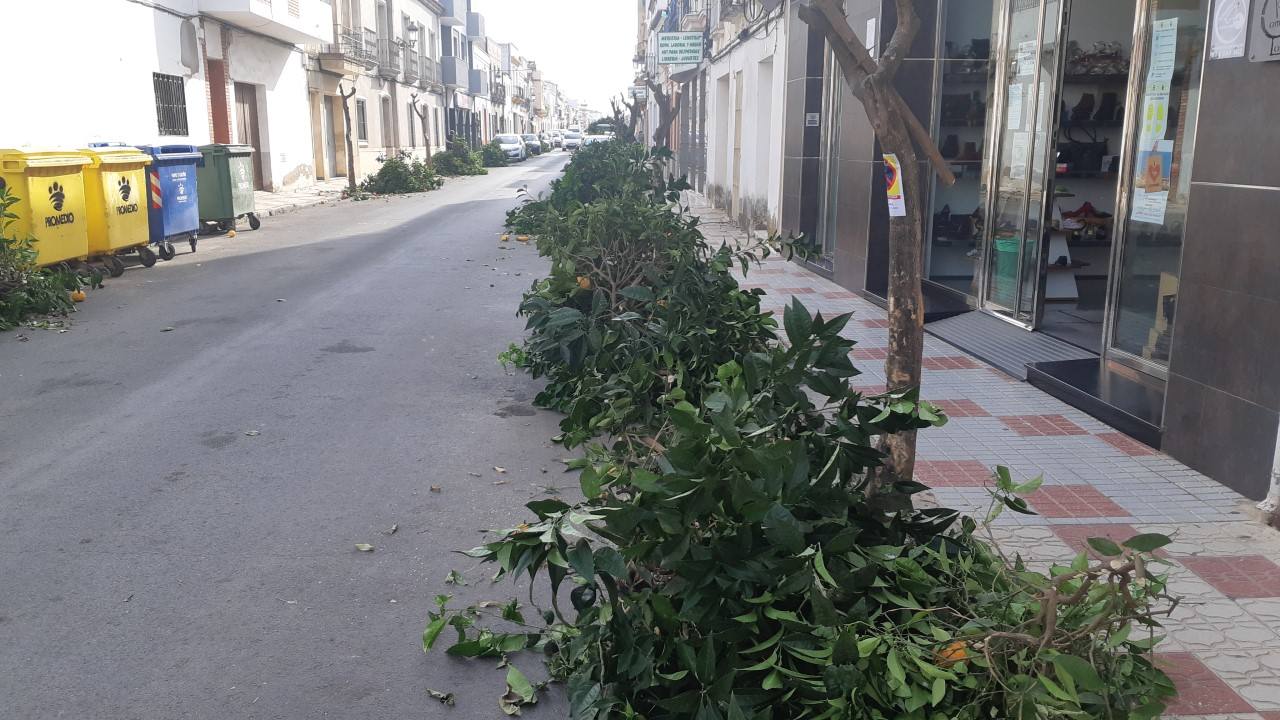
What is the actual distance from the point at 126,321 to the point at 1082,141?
8772mm

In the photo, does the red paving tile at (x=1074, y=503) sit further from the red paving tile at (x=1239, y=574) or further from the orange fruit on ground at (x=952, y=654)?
the orange fruit on ground at (x=952, y=654)

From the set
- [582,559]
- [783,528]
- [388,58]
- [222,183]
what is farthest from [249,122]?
[783,528]

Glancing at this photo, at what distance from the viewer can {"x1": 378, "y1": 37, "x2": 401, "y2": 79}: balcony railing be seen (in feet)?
125

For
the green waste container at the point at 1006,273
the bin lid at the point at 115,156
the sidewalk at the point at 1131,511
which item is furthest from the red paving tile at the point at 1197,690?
the bin lid at the point at 115,156

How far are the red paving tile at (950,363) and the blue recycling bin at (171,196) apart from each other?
1016 centimetres

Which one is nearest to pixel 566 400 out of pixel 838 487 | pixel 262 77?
pixel 838 487

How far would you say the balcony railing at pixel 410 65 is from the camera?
139 ft

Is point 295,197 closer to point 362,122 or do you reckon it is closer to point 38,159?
point 362,122

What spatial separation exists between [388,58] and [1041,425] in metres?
37.4

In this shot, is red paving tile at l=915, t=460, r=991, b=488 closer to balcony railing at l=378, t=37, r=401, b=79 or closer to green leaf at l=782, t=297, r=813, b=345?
green leaf at l=782, t=297, r=813, b=345

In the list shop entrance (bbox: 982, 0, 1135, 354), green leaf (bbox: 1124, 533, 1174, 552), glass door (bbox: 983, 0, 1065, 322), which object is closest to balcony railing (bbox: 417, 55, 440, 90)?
glass door (bbox: 983, 0, 1065, 322)

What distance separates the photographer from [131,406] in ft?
21.0

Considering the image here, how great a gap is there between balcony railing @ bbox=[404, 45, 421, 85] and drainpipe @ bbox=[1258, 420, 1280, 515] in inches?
1633

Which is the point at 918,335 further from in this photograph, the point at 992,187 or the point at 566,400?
the point at 992,187
